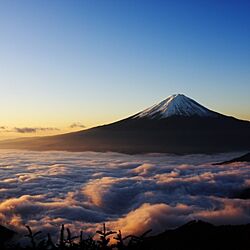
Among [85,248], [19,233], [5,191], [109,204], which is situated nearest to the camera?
[85,248]

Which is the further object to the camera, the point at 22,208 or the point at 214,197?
the point at 214,197

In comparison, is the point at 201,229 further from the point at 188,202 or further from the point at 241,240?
the point at 188,202

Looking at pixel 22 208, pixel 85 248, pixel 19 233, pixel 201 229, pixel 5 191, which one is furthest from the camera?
pixel 5 191

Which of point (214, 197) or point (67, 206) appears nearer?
point (67, 206)

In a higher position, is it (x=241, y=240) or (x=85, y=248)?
(x=85, y=248)

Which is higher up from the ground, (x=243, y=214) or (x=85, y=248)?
(x=85, y=248)

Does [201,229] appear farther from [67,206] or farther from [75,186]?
[75,186]

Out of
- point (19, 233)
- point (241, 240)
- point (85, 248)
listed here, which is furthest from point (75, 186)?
point (85, 248)

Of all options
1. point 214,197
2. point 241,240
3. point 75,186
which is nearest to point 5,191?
point 75,186

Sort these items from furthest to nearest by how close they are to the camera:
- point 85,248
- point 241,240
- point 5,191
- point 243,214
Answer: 1. point 5,191
2. point 243,214
3. point 241,240
4. point 85,248
